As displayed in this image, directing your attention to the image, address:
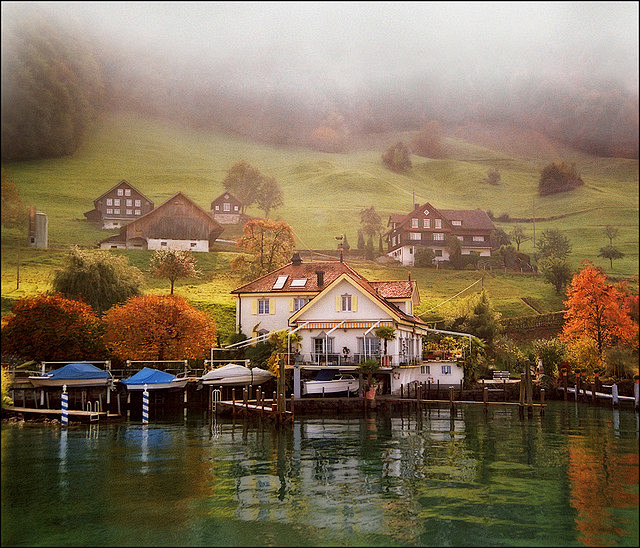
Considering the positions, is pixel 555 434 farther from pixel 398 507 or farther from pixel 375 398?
pixel 398 507

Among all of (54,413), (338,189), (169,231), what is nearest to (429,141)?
(338,189)

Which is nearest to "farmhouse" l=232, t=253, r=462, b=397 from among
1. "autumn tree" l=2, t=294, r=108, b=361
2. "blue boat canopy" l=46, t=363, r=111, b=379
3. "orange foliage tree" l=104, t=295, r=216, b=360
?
"orange foliage tree" l=104, t=295, r=216, b=360

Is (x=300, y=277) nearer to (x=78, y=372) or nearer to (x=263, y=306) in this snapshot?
(x=263, y=306)

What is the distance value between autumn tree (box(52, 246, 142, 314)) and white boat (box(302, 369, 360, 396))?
37.4 ft

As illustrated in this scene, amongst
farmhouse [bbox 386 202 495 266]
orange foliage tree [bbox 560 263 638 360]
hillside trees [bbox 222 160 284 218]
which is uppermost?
hillside trees [bbox 222 160 284 218]

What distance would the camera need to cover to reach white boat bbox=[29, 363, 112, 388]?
2407 cm

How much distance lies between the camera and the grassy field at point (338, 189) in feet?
144

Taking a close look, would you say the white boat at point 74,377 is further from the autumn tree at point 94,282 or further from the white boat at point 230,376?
the autumn tree at point 94,282

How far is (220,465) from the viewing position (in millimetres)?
14438

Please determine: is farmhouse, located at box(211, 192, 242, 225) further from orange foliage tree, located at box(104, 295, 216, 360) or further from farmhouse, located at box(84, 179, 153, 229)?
orange foliage tree, located at box(104, 295, 216, 360)

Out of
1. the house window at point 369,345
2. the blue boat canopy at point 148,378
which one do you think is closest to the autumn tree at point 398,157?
the house window at point 369,345

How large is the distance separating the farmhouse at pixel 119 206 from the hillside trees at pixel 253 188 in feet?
23.8

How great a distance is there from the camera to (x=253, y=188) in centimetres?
5434

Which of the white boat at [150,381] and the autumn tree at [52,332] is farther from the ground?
the autumn tree at [52,332]
